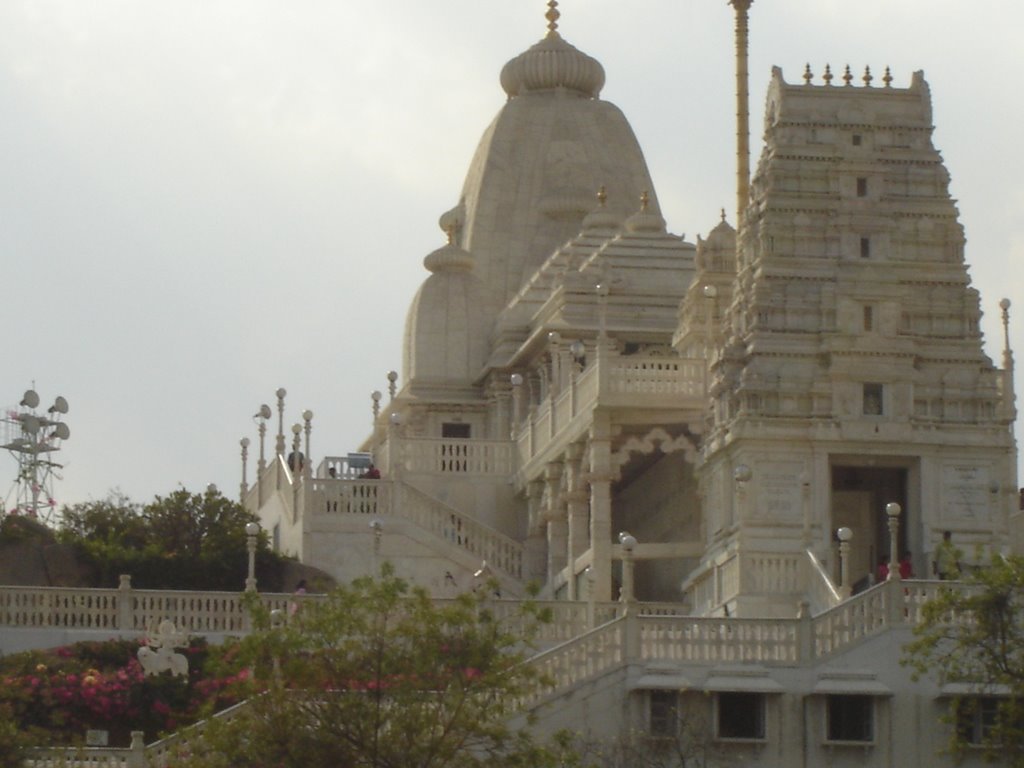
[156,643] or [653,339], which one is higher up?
[653,339]

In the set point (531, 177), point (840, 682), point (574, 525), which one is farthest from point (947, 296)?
point (531, 177)

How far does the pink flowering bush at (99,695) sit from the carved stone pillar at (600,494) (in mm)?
12158

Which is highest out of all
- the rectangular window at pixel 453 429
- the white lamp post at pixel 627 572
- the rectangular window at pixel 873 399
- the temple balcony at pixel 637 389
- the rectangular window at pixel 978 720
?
the rectangular window at pixel 453 429

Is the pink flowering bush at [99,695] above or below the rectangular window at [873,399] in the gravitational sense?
below

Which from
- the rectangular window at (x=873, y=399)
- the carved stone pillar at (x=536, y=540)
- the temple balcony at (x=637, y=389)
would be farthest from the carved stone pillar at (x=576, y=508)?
the rectangular window at (x=873, y=399)

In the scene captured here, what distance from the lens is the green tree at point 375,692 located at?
5475 cm

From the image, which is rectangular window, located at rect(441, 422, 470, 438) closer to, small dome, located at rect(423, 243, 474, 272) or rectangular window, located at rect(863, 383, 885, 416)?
small dome, located at rect(423, 243, 474, 272)

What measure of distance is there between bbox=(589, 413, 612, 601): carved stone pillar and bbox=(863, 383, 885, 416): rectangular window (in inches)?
235

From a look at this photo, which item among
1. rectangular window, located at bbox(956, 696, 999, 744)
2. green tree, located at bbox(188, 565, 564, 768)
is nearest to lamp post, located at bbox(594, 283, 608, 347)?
rectangular window, located at bbox(956, 696, 999, 744)

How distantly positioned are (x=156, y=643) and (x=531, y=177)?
36.2 meters

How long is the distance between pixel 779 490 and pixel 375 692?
19071 millimetres

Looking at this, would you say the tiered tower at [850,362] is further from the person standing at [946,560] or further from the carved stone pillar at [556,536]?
the carved stone pillar at [556,536]

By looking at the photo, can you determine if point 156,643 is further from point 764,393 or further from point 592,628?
point 764,393

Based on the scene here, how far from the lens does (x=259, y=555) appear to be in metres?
76.1
